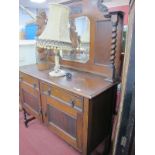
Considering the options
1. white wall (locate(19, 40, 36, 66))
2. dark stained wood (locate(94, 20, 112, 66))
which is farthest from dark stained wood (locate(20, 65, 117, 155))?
white wall (locate(19, 40, 36, 66))

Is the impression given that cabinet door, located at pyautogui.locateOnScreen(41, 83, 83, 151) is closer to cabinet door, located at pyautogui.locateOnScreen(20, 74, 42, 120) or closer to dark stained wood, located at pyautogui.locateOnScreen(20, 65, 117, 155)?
dark stained wood, located at pyautogui.locateOnScreen(20, 65, 117, 155)

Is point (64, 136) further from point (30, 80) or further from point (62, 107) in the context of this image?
point (30, 80)

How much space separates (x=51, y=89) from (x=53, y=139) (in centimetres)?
83

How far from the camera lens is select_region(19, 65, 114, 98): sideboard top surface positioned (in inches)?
41.4

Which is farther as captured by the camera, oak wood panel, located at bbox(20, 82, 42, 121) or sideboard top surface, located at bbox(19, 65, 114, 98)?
oak wood panel, located at bbox(20, 82, 42, 121)

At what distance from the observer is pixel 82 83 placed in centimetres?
121

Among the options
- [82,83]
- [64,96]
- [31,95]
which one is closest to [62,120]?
[64,96]

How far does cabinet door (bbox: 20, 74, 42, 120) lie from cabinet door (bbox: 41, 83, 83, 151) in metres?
0.13
